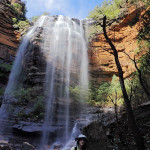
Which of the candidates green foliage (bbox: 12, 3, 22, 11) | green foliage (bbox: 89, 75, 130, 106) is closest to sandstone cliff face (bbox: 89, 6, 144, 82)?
green foliage (bbox: 89, 75, 130, 106)

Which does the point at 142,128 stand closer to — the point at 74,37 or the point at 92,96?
the point at 92,96

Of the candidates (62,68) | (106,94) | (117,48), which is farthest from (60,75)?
(117,48)

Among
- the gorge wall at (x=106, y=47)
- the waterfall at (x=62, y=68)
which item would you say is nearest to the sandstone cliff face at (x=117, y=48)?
the gorge wall at (x=106, y=47)

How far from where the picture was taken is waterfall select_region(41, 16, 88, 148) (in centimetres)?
1167

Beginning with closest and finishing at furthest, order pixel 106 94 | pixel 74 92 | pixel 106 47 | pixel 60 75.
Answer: pixel 106 94 → pixel 74 92 → pixel 60 75 → pixel 106 47

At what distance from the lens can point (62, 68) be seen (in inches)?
661

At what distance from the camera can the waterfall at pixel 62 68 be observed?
11666 millimetres

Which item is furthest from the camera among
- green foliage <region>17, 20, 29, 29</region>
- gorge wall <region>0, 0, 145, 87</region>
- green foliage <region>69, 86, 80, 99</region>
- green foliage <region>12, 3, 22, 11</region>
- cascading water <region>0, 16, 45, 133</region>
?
green foliage <region>12, 3, 22, 11</region>

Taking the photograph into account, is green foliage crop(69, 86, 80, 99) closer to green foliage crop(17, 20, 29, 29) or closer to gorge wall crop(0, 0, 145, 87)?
gorge wall crop(0, 0, 145, 87)

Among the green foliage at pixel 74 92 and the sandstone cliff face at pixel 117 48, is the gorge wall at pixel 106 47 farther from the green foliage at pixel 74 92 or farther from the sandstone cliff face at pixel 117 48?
the green foliage at pixel 74 92

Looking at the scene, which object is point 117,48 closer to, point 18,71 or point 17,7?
point 18,71

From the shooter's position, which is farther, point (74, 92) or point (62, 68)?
point (62, 68)

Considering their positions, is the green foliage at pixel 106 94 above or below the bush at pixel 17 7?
below

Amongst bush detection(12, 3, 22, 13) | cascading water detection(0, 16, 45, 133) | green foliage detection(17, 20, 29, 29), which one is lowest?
cascading water detection(0, 16, 45, 133)
